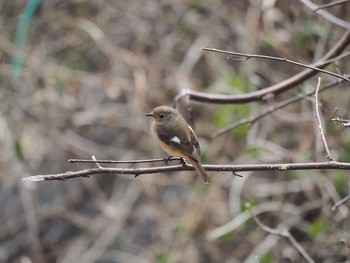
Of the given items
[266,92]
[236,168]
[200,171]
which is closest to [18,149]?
[266,92]

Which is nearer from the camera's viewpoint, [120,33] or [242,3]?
[242,3]

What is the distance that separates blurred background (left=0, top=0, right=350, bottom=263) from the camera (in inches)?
158

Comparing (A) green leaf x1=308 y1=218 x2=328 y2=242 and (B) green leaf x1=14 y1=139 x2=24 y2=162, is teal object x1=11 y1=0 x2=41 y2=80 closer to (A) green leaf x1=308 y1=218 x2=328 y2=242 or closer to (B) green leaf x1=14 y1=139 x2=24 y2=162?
(B) green leaf x1=14 y1=139 x2=24 y2=162

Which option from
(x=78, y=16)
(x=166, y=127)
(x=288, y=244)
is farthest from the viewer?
(x=78, y=16)

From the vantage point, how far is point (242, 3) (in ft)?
15.7

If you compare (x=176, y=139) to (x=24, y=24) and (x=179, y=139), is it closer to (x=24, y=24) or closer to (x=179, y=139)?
(x=179, y=139)

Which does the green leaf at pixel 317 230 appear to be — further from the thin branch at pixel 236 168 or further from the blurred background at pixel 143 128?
the thin branch at pixel 236 168

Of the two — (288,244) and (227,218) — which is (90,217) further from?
(288,244)

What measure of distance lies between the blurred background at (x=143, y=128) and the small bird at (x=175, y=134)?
40.3 inches

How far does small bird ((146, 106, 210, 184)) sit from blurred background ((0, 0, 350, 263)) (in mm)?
1023

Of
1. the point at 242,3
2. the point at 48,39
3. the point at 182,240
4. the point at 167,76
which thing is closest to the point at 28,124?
the point at 48,39

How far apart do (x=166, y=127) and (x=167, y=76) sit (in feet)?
7.16

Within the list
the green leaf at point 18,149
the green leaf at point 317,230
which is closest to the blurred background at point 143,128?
the green leaf at point 18,149

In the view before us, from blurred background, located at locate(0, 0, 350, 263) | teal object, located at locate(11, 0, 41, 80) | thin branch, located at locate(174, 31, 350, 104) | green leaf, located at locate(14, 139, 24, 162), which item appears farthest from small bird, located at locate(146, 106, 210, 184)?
teal object, located at locate(11, 0, 41, 80)
